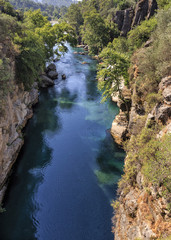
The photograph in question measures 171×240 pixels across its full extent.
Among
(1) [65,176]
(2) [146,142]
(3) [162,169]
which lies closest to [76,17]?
(1) [65,176]

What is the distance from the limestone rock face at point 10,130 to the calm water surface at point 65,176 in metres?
1.61

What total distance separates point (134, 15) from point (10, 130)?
4208 cm

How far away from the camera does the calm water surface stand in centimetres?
1280

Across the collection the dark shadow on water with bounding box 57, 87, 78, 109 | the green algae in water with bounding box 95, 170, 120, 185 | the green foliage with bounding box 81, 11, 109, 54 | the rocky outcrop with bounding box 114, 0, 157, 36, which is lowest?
the green algae in water with bounding box 95, 170, 120, 185

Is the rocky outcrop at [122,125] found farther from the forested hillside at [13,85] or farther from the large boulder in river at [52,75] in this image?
the large boulder in river at [52,75]

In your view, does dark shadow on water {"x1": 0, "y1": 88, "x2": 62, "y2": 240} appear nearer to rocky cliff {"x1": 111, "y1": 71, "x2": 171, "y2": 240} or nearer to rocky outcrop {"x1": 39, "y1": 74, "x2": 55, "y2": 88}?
rocky cliff {"x1": 111, "y1": 71, "x2": 171, "y2": 240}

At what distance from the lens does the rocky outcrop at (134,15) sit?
120 feet

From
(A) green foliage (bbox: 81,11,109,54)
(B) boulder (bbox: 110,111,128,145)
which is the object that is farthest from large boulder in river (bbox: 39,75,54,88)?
(A) green foliage (bbox: 81,11,109,54)

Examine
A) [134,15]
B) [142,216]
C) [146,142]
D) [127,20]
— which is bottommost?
[142,216]

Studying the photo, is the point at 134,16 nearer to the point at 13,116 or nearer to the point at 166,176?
the point at 13,116

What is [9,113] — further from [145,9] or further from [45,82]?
[145,9]

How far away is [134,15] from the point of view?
4203cm

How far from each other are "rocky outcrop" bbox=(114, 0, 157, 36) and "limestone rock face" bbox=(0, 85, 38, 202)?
32.3 metres

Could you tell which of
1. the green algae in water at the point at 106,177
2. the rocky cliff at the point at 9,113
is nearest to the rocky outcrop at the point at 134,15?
the rocky cliff at the point at 9,113
